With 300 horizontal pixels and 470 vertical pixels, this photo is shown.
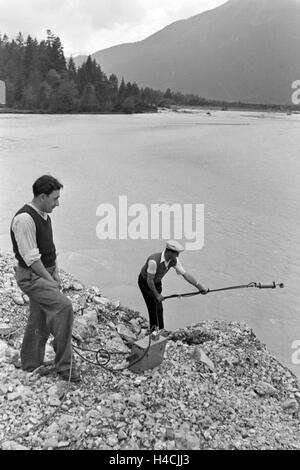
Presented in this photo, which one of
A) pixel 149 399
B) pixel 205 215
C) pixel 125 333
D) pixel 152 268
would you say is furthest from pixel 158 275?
pixel 205 215

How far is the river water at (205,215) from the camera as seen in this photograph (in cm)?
803

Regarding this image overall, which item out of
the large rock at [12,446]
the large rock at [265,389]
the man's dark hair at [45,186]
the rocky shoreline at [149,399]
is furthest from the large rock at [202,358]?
the man's dark hair at [45,186]

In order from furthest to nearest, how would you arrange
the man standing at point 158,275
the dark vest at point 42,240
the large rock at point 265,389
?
1. the man standing at point 158,275
2. the large rock at point 265,389
3. the dark vest at point 42,240

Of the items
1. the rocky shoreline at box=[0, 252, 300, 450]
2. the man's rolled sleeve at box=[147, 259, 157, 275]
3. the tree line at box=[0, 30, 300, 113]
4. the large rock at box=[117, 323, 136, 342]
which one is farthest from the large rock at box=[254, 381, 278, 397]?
the tree line at box=[0, 30, 300, 113]

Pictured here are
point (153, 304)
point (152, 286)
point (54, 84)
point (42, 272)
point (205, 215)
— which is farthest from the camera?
point (54, 84)

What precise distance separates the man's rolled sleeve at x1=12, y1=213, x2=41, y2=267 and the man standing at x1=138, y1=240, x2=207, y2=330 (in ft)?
7.20

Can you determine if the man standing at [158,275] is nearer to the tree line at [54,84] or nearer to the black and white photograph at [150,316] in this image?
the black and white photograph at [150,316]

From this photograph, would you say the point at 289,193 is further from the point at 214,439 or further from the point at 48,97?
→ the point at 48,97

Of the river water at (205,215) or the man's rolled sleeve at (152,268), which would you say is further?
the river water at (205,215)

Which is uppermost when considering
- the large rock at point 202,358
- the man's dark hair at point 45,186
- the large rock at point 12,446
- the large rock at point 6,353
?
the man's dark hair at point 45,186

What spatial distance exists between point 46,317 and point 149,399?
1194 millimetres

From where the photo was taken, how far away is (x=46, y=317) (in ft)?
12.7

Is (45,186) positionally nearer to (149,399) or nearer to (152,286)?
(149,399)

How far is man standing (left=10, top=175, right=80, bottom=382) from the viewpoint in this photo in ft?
11.7
